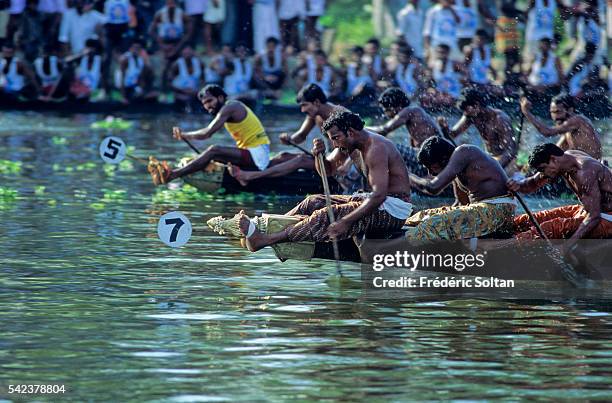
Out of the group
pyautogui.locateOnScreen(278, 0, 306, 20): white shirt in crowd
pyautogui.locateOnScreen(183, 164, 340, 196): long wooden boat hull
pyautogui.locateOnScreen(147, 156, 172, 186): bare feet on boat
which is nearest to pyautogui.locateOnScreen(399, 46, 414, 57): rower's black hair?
pyautogui.locateOnScreen(278, 0, 306, 20): white shirt in crowd

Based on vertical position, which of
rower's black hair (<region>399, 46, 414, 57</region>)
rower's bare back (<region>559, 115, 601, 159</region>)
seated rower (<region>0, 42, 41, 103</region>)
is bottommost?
rower's bare back (<region>559, 115, 601, 159</region>)

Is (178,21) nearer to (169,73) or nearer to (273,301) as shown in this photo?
(169,73)

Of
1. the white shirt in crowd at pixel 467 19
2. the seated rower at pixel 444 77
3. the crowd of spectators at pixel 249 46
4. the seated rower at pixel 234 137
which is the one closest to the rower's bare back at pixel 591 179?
the seated rower at pixel 234 137

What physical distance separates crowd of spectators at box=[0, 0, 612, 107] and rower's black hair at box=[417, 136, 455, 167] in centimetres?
1576

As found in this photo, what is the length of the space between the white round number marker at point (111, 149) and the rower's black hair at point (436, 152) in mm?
5953

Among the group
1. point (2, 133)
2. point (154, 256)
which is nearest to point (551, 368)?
point (154, 256)

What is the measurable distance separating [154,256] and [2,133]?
12.9m

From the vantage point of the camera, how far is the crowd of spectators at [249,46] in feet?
98.6

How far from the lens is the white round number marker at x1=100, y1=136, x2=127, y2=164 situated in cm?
1906

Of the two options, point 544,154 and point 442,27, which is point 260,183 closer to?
point 544,154

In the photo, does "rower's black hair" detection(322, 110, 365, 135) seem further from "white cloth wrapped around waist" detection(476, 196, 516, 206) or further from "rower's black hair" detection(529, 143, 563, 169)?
"rower's black hair" detection(529, 143, 563, 169)

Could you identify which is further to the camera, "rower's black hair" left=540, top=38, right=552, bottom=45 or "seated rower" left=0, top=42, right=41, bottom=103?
"seated rower" left=0, top=42, right=41, bottom=103

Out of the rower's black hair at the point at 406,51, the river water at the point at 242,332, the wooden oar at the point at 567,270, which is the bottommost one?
the river water at the point at 242,332

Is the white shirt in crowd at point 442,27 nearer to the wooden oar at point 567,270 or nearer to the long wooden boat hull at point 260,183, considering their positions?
the long wooden boat hull at point 260,183
